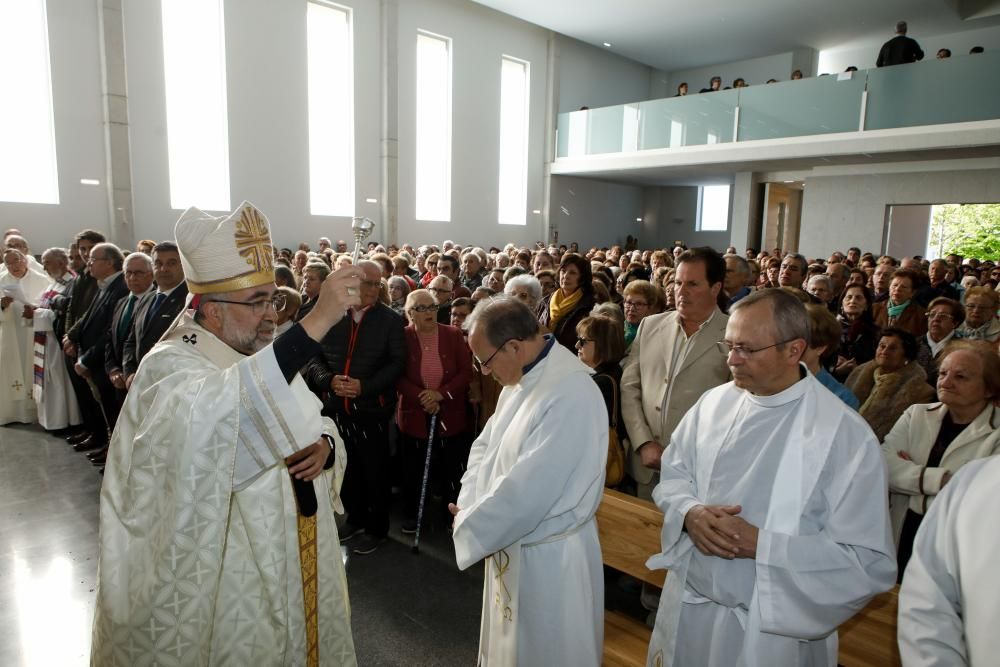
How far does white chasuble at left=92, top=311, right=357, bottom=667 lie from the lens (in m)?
1.69

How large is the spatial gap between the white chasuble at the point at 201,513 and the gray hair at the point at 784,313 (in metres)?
1.39

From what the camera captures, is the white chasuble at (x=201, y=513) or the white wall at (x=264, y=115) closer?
the white chasuble at (x=201, y=513)

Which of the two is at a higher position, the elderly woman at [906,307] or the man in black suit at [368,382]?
the elderly woman at [906,307]

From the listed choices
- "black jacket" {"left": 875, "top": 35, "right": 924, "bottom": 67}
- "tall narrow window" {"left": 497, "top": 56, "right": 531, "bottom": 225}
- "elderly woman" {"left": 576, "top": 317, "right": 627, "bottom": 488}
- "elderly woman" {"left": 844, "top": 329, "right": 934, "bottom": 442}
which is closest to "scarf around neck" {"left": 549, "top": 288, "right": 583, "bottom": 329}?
"elderly woman" {"left": 576, "top": 317, "right": 627, "bottom": 488}

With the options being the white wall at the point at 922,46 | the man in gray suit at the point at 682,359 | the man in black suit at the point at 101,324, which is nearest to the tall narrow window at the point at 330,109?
the man in black suit at the point at 101,324

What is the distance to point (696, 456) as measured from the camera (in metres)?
2.16

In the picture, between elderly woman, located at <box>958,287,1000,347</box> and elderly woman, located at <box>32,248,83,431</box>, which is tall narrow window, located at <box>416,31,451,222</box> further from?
elderly woman, located at <box>958,287,1000,347</box>

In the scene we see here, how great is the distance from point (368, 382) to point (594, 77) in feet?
66.5

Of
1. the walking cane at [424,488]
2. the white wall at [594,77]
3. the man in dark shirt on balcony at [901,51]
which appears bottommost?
the walking cane at [424,488]

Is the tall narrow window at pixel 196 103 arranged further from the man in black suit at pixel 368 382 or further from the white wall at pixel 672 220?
the white wall at pixel 672 220

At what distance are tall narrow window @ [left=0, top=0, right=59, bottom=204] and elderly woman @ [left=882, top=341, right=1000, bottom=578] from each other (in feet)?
44.6

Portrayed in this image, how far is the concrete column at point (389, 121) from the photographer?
15719 mm

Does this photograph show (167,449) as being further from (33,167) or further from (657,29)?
(657,29)

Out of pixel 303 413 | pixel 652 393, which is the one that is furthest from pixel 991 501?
pixel 652 393
